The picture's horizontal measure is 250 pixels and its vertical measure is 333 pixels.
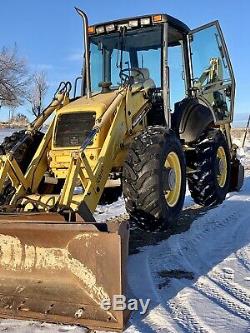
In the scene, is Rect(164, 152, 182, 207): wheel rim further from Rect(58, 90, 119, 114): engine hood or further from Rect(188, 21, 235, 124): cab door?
Rect(188, 21, 235, 124): cab door

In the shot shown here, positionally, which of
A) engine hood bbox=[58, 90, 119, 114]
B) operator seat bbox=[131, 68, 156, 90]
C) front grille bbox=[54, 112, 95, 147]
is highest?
operator seat bbox=[131, 68, 156, 90]

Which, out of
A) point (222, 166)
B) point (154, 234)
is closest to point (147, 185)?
point (154, 234)

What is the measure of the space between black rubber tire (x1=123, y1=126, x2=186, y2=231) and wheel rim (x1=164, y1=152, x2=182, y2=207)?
232 millimetres

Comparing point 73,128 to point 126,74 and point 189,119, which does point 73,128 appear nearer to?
point 126,74

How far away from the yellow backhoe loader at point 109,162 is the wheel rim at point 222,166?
0.02 m

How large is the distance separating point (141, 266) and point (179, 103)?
2.96 meters

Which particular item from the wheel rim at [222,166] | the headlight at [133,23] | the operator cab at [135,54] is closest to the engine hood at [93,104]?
the operator cab at [135,54]

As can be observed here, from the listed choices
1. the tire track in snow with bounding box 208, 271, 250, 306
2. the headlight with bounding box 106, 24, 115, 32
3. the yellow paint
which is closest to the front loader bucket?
the yellow paint

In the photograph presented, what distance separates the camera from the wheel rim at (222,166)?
7077 mm

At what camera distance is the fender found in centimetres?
634

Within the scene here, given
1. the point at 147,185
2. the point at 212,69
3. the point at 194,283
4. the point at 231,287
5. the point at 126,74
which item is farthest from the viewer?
the point at 212,69

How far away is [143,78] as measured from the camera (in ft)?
20.2

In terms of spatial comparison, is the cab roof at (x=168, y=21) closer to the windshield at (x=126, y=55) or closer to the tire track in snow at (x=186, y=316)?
the windshield at (x=126, y=55)

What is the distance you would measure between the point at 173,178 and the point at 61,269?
2.11 meters
